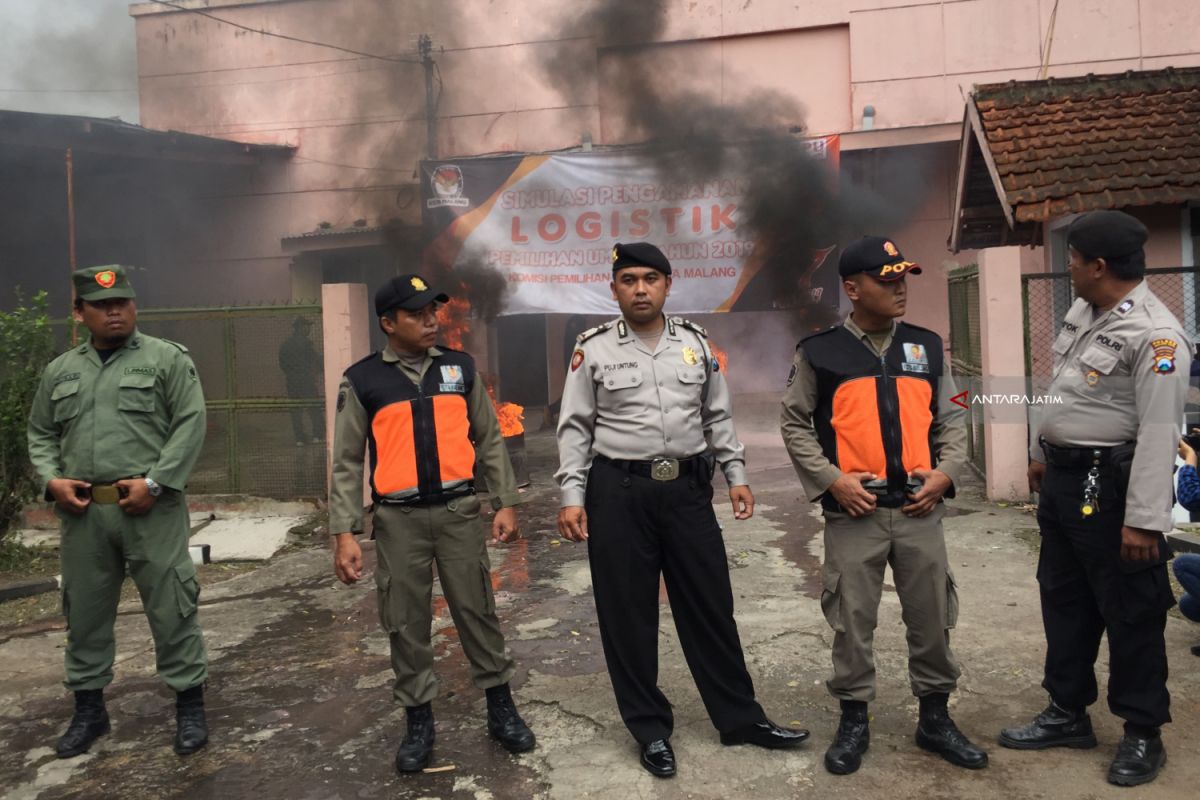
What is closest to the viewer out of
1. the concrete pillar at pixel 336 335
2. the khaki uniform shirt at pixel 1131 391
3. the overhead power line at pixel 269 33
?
the khaki uniform shirt at pixel 1131 391

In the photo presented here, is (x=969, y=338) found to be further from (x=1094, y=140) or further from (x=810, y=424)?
(x=810, y=424)

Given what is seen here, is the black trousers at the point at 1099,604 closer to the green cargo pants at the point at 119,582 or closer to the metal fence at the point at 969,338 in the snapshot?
the green cargo pants at the point at 119,582

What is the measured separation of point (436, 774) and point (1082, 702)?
92.0 inches

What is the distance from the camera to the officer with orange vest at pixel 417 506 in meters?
3.82

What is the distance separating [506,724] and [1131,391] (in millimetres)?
2504

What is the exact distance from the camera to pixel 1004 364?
839cm

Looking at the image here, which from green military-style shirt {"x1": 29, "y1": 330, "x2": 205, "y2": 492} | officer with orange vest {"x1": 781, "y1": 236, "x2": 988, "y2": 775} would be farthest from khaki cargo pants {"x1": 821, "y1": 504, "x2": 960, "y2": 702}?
green military-style shirt {"x1": 29, "y1": 330, "x2": 205, "y2": 492}

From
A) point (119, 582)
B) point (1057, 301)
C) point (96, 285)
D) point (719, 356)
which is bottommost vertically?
point (119, 582)

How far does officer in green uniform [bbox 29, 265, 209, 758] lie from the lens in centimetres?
406

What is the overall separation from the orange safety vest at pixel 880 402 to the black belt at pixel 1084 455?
383mm

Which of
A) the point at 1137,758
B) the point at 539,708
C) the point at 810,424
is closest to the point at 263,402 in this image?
the point at 539,708

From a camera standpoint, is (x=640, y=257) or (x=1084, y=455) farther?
(x=640, y=257)

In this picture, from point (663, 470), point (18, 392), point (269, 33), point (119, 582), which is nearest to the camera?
point (663, 470)

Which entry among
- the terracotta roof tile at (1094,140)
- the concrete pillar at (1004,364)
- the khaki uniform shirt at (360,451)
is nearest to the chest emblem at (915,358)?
the khaki uniform shirt at (360,451)
